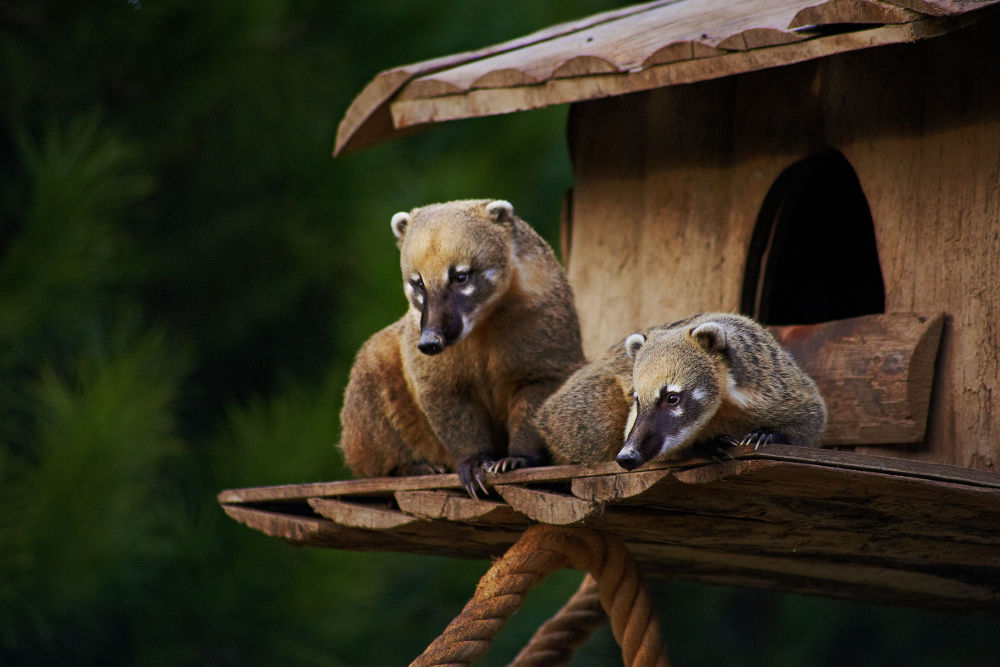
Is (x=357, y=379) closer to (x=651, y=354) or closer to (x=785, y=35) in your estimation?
(x=651, y=354)

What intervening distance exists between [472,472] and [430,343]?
476 millimetres

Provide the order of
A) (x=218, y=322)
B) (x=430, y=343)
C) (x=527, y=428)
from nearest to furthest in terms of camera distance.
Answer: (x=430, y=343) → (x=527, y=428) → (x=218, y=322)

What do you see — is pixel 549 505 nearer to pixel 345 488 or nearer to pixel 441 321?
pixel 441 321

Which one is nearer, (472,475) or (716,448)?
(716,448)

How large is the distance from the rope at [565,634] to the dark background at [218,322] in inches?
137

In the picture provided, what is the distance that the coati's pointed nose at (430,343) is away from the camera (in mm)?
4305

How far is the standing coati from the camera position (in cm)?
373

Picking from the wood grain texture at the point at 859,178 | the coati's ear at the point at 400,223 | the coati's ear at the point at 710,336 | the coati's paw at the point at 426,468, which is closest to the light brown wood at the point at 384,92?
the wood grain texture at the point at 859,178

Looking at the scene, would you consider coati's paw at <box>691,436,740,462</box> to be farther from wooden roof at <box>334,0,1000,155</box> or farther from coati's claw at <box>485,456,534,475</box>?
wooden roof at <box>334,0,1000,155</box>

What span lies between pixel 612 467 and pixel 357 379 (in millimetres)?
1804

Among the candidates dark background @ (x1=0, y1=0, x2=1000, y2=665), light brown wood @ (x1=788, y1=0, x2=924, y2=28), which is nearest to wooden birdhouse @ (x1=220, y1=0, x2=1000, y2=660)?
light brown wood @ (x1=788, y1=0, x2=924, y2=28)

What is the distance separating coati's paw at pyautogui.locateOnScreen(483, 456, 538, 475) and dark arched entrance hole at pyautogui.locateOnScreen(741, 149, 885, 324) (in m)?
1.23

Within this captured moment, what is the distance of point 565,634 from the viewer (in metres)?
5.79

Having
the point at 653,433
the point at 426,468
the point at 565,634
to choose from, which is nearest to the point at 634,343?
the point at 653,433
